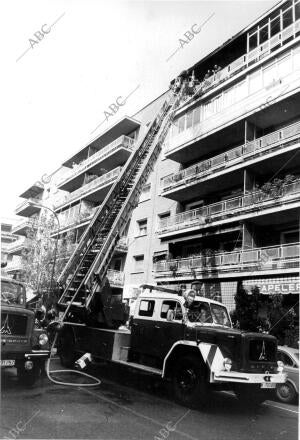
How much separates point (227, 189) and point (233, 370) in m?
15.9

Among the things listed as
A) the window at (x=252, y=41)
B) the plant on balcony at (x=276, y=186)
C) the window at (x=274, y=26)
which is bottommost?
the plant on balcony at (x=276, y=186)

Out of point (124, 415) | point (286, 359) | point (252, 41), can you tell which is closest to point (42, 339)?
point (124, 415)

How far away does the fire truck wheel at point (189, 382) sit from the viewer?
7.43 meters

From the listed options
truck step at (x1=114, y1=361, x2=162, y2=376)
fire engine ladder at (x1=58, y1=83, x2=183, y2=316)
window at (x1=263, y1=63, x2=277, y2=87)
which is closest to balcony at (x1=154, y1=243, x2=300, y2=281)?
fire engine ladder at (x1=58, y1=83, x2=183, y2=316)

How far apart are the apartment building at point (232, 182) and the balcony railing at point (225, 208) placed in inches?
2.5

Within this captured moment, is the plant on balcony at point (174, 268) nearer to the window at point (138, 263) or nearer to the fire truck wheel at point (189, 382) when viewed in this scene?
the window at point (138, 263)

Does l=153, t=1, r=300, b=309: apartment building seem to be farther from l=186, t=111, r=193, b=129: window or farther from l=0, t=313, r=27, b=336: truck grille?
l=0, t=313, r=27, b=336: truck grille

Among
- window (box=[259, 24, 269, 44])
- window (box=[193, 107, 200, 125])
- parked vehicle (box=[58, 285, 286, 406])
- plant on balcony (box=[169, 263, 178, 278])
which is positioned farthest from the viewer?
window (box=[193, 107, 200, 125])

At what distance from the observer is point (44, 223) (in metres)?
34.8

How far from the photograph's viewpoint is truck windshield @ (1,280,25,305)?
8930mm

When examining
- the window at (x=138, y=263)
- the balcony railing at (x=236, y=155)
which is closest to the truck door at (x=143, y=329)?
the balcony railing at (x=236, y=155)

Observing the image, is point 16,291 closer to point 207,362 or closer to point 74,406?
point 74,406

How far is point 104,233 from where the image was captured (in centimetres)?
1166

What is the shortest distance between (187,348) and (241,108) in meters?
15.7
